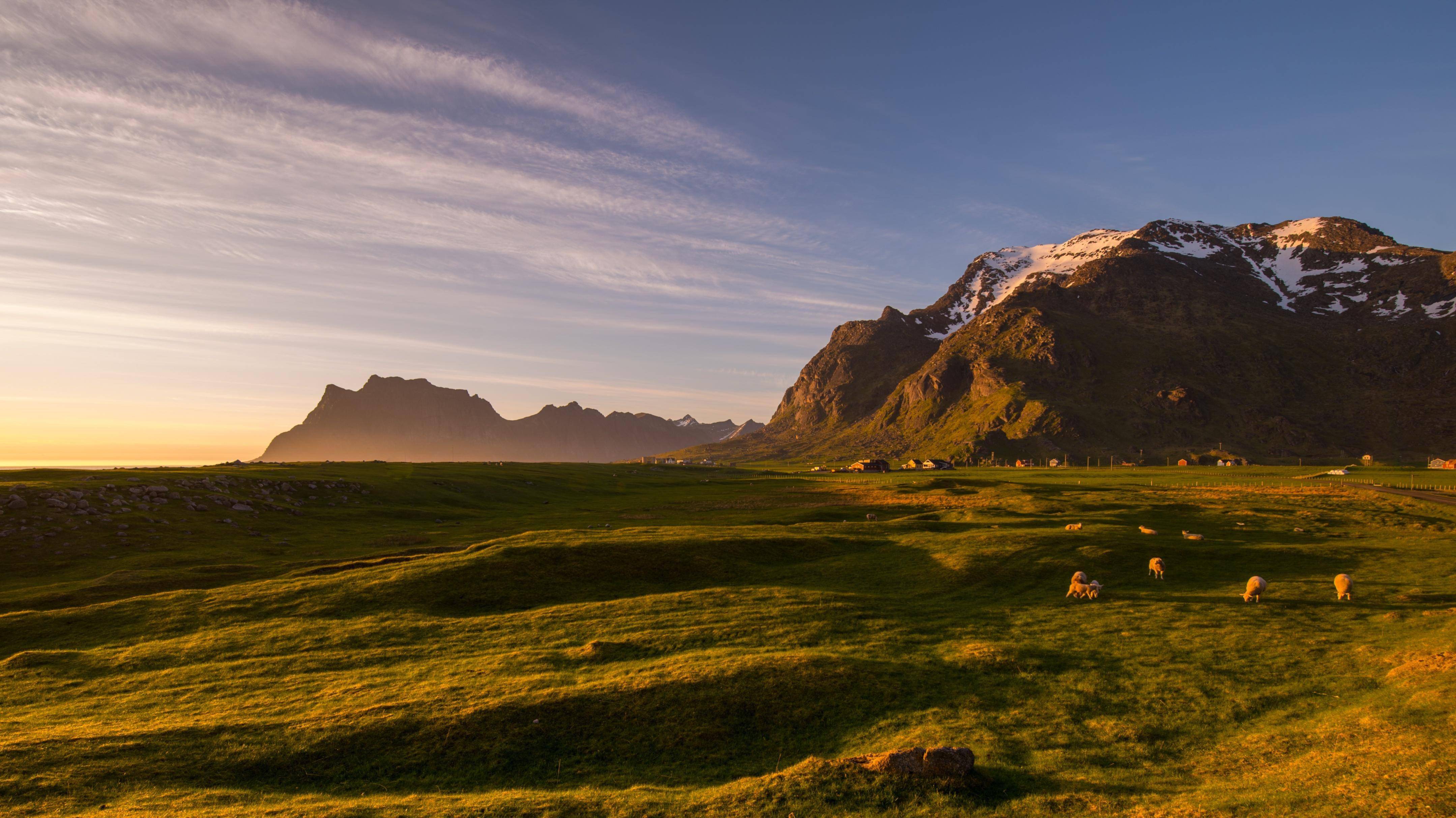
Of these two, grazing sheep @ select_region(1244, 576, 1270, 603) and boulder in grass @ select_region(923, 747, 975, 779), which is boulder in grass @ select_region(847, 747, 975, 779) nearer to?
boulder in grass @ select_region(923, 747, 975, 779)

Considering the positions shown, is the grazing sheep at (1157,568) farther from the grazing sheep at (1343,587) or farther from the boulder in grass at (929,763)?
the boulder in grass at (929,763)

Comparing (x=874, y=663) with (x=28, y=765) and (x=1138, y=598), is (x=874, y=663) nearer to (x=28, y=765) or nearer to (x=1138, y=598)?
(x=1138, y=598)

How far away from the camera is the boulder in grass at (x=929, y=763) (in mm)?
19812

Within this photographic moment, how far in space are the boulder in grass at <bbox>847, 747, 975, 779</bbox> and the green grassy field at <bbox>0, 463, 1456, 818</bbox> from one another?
1.52 ft

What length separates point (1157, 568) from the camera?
156 feet

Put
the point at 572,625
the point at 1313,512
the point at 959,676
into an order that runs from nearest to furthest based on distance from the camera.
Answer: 1. the point at 959,676
2. the point at 572,625
3. the point at 1313,512

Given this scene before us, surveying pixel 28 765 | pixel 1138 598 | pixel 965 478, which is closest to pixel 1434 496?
pixel 965 478

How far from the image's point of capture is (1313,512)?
7469cm

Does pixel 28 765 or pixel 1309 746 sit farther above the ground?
pixel 28 765

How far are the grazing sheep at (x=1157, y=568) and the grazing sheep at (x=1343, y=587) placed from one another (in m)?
9.36

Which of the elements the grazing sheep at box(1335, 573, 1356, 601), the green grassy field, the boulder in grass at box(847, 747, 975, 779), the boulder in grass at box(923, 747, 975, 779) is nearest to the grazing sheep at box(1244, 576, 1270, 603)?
the green grassy field

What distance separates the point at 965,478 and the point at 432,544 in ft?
399

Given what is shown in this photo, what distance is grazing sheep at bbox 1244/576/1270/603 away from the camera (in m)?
39.8

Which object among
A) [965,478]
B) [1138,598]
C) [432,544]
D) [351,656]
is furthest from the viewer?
[965,478]
